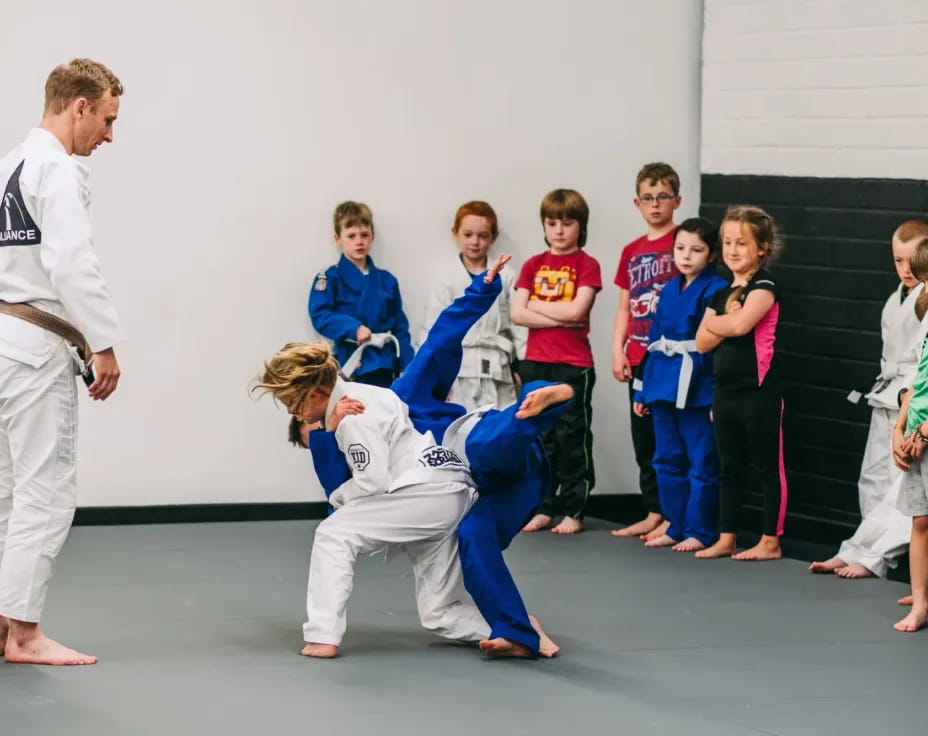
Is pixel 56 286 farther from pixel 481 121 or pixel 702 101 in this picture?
pixel 702 101

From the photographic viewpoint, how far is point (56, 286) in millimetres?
3830

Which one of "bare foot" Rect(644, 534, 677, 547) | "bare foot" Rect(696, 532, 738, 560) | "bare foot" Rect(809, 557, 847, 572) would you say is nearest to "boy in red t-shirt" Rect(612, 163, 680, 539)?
"bare foot" Rect(644, 534, 677, 547)

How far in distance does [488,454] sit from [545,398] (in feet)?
0.92

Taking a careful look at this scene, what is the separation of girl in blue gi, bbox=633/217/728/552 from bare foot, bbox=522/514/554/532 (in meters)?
0.53

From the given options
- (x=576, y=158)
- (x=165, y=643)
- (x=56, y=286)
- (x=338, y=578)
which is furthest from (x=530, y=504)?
(x=576, y=158)

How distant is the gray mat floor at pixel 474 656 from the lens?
3533 mm

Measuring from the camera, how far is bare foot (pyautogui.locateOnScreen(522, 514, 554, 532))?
245 inches

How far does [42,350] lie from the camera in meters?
3.88

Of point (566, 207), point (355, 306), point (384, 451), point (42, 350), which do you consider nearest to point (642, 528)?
point (566, 207)

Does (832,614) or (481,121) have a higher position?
(481,121)

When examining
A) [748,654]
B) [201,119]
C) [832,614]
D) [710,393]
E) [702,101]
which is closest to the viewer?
[748,654]

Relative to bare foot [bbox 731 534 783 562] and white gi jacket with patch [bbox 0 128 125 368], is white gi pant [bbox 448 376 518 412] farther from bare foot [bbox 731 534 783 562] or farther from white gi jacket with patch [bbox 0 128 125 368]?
white gi jacket with patch [bbox 0 128 125 368]

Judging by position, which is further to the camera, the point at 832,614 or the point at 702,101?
the point at 702,101

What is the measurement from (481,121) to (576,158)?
1.50 feet
